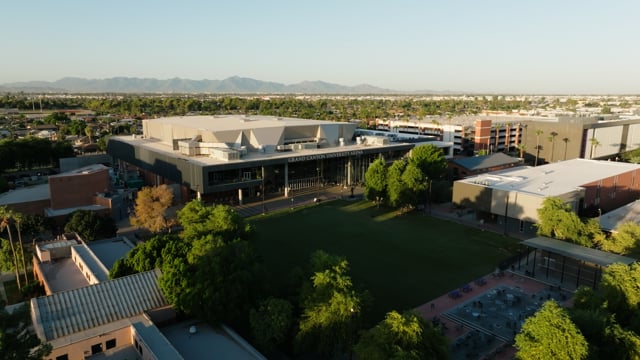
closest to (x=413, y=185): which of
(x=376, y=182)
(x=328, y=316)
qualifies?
(x=376, y=182)

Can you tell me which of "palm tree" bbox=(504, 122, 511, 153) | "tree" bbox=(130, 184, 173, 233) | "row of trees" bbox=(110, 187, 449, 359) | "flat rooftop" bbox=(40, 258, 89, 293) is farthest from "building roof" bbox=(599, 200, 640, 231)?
"palm tree" bbox=(504, 122, 511, 153)

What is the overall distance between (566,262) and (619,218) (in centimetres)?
1259

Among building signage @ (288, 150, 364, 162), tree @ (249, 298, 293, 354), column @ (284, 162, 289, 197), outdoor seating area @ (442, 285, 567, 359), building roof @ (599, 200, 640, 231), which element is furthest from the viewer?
building signage @ (288, 150, 364, 162)

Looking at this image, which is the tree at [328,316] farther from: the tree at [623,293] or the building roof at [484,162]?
the building roof at [484,162]

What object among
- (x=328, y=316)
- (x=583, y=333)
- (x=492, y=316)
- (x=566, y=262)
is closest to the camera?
(x=583, y=333)

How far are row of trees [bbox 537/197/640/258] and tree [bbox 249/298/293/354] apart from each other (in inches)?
1088

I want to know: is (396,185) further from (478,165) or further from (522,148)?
(522,148)

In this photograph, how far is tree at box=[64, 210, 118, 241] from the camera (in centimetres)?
4275

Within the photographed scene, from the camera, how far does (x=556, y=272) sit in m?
38.4

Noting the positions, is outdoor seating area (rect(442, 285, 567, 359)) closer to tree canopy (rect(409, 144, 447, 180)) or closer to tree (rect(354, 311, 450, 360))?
tree (rect(354, 311, 450, 360))

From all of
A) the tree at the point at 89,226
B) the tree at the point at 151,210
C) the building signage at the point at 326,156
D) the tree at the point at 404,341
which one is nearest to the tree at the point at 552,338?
the tree at the point at 404,341

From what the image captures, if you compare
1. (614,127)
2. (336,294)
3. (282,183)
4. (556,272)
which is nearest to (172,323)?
(336,294)

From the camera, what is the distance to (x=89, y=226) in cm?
4319

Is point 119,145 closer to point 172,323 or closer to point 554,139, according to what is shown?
point 172,323
